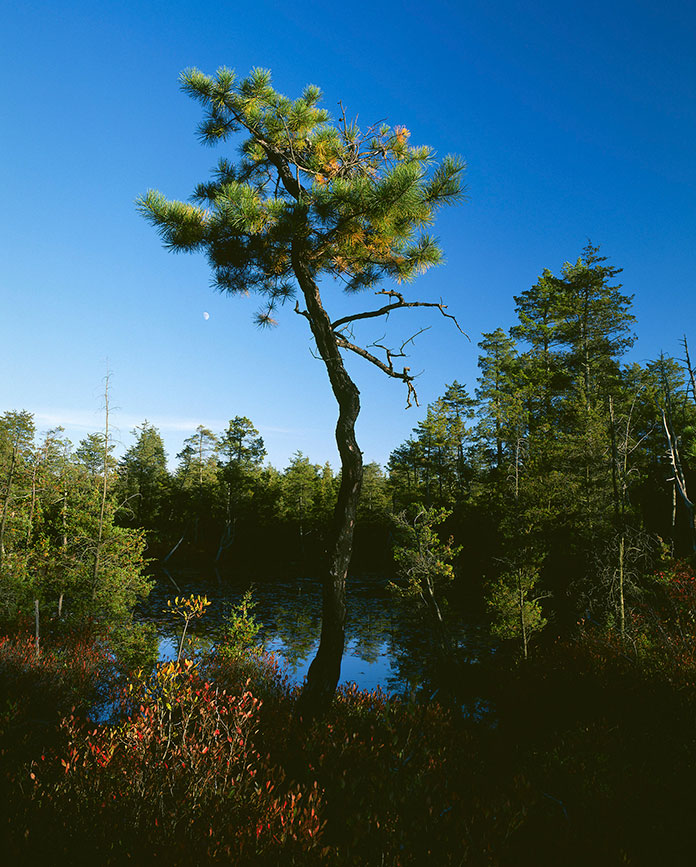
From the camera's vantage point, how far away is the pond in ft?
57.0

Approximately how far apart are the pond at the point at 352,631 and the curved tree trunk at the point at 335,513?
5158mm

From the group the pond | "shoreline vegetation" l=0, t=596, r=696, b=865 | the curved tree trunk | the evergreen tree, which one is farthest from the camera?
the evergreen tree

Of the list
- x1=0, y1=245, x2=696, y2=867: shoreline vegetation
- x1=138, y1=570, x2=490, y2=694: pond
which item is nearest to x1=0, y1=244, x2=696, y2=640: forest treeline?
x1=0, y1=245, x2=696, y2=867: shoreline vegetation

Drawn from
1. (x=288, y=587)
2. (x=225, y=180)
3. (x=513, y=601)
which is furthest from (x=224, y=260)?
(x=288, y=587)

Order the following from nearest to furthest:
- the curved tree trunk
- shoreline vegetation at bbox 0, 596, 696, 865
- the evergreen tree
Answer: shoreline vegetation at bbox 0, 596, 696, 865 → the curved tree trunk → the evergreen tree

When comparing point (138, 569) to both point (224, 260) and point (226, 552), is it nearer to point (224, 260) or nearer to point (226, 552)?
point (224, 260)

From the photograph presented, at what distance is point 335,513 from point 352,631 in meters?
19.3

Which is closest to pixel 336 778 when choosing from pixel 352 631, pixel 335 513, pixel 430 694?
pixel 335 513

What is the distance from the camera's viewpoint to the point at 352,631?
23.9 m

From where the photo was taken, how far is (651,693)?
8617 millimetres

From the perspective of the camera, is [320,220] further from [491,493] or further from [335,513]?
[491,493]

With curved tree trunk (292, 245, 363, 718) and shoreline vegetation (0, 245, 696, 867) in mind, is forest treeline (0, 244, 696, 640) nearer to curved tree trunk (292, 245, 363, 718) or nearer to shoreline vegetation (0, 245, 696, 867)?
shoreline vegetation (0, 245, 696, 867)

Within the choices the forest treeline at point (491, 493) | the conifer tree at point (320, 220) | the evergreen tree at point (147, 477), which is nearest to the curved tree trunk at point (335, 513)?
the conifer tree at point (320, 220)

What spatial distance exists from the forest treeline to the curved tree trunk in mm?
5061
